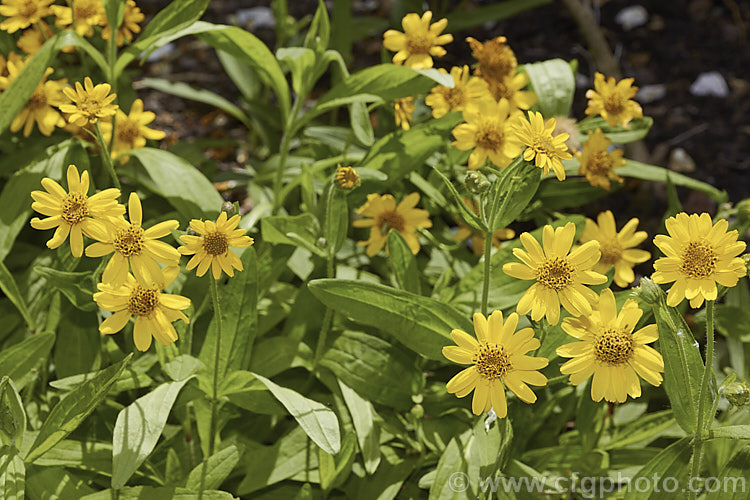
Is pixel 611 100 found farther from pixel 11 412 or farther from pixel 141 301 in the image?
pixel 11 412

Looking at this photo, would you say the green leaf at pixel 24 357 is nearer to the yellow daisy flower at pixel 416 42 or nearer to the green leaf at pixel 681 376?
the yellow daisy flower at pixel 416 42

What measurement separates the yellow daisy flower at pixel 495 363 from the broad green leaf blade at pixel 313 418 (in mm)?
287

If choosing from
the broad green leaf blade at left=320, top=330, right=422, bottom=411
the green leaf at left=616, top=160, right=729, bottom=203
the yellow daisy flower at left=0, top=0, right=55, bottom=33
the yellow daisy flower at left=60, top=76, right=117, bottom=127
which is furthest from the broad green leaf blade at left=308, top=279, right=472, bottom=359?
the yellow daisy flower at left=0, top=0, right=55, bottom=33

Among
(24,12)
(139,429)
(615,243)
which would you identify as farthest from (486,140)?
(24,12)

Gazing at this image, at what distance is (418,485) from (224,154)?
1.54 meters

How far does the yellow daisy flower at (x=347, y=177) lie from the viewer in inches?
Result: 59.6

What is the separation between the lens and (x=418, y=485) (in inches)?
64.1

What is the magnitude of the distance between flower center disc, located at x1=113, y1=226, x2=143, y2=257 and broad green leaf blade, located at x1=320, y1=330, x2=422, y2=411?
55 cm

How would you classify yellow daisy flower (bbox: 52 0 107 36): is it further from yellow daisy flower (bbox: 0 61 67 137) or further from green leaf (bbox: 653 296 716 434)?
green leaf (bbox: 653 296 716 434)

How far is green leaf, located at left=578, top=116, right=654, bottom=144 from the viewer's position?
204 cm

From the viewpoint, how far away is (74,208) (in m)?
1.29

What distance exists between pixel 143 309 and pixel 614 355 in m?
0.80

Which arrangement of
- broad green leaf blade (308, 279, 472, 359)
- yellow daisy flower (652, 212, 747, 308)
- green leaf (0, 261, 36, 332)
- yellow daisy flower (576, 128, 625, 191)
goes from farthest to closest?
yellow daisy flower (576, 128, 625, 191)
green leaf (0, 261, 36, 332)
broad green leaf blade (308, 279, 472, 359)
yellow daisy flower (652, 212, 747, 308)

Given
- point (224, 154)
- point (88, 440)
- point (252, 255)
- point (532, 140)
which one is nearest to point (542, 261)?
point (532, 140)
